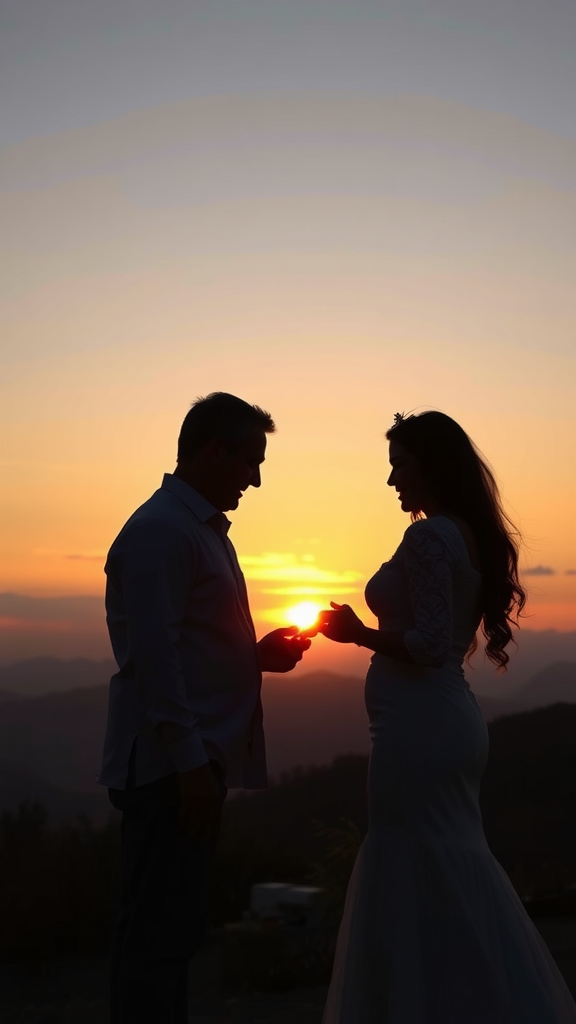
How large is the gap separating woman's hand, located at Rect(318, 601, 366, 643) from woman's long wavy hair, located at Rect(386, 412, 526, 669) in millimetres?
447

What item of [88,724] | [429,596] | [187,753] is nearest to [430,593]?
[429,596]

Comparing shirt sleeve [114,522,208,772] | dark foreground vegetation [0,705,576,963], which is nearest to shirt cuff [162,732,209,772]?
shirt sleeve [114,522,208,772]

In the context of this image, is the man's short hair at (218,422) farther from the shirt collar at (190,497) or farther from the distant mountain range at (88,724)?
the distant mountain range at (88,724)

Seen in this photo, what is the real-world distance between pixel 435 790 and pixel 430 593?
644 millimetres

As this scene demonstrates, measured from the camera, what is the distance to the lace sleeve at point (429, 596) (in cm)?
345

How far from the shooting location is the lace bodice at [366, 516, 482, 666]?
3.46 m

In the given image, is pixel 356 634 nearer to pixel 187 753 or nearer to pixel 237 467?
pixel 237 467

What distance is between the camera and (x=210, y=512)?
3.32m

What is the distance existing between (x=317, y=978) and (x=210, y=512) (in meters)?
4.12

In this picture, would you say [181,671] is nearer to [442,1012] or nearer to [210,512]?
[210,512]

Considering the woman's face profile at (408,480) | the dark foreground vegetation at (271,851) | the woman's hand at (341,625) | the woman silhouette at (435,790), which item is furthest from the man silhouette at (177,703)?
the dark foreground vegetation at (271,851)

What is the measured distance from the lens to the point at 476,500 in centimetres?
373

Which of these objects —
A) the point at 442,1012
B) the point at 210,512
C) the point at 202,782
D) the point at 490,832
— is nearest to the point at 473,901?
the point at 442,1012

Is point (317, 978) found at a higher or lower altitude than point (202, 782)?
lower
